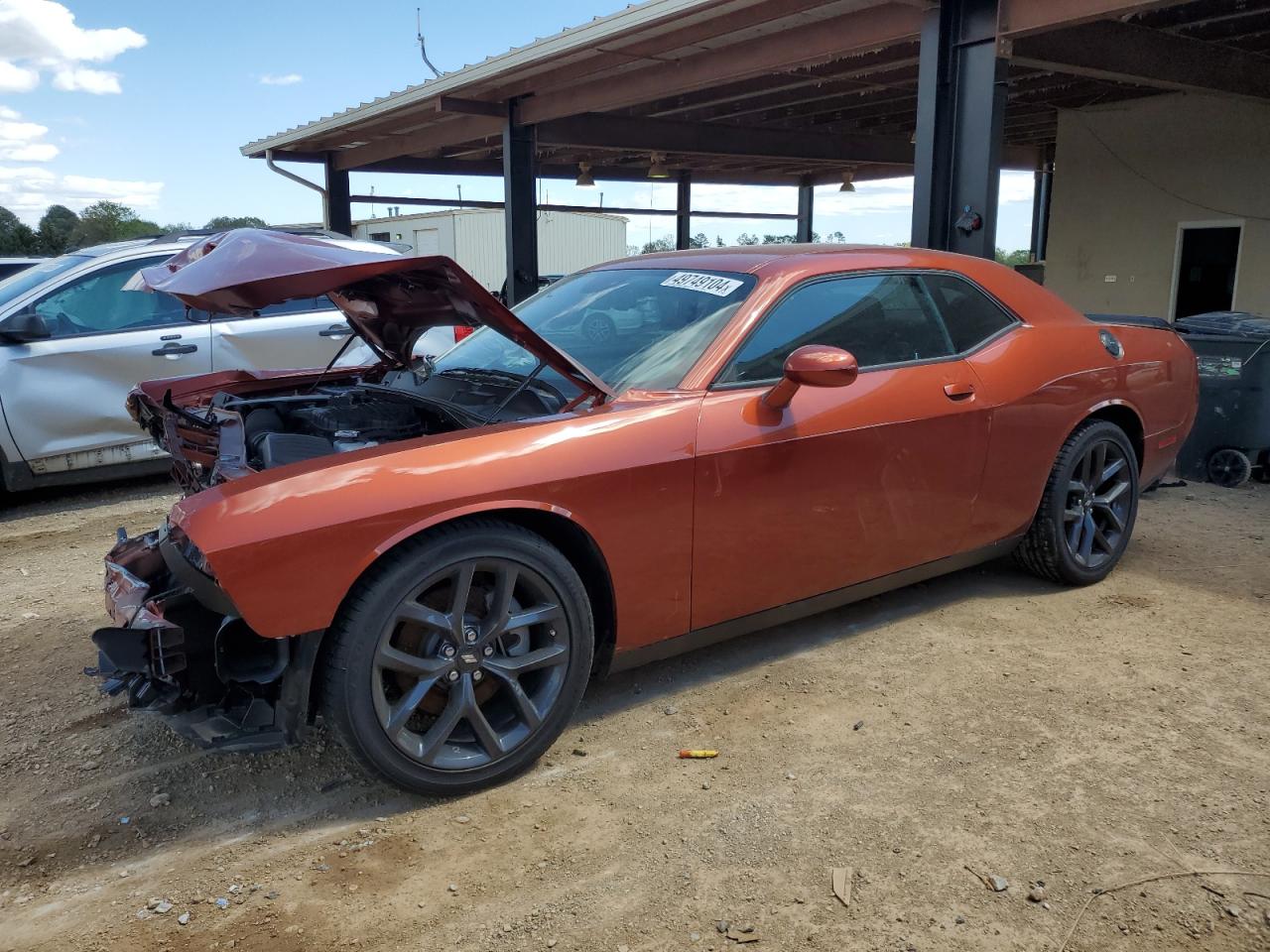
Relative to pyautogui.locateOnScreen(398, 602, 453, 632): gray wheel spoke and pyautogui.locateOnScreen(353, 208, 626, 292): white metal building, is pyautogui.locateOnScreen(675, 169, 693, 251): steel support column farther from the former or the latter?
pyautogui.locateOnScreen(398, 602, 453, 632): gray wheel spoke

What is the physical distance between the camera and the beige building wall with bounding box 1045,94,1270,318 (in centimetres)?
1133

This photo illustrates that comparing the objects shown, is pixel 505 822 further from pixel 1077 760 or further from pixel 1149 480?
pixel 1149 480

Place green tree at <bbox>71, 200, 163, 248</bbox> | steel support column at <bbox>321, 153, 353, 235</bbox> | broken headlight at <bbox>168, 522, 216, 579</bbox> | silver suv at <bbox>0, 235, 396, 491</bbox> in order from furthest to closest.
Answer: green tree at <bbox>71, 200, 163, 248</bbox> → steel support column at <bbox>321, 153, 353, 235</bbox> → silver suv at <bbox>0, 235, 396, 491</bbox> → broken headlight at <bbox>168, 522, 216, 579</bbox>

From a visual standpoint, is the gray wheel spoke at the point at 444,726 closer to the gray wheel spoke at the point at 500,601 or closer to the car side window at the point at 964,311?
the gray wheel spoke at the point at 500,601

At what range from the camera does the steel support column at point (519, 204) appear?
11.6 metres

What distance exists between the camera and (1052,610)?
418 cm

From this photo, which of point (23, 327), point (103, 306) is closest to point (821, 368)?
point (23, 327)

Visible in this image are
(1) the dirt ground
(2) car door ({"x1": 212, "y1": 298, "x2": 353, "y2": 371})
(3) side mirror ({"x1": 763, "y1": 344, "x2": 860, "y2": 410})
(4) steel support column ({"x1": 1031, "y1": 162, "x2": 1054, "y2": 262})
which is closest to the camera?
(1) the dirt ground

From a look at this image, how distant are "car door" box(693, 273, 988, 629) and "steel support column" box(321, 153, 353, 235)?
13.7 meters

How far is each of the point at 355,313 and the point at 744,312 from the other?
1.55 metres

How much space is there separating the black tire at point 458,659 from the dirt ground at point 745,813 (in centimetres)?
16

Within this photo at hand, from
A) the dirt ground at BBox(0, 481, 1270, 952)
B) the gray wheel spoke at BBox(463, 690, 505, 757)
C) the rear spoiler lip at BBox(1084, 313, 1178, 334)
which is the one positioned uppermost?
the rear spoiler lip at BBox(1084, 313, 1178, 334)

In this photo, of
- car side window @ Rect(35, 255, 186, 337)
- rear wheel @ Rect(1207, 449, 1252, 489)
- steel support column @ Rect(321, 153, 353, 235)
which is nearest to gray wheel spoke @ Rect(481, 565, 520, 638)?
car side window @ Rect(35, 255, 186, 337)

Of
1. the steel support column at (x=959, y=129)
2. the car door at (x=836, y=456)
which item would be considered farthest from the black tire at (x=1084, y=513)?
the steel support column at (x=959, y=129)
